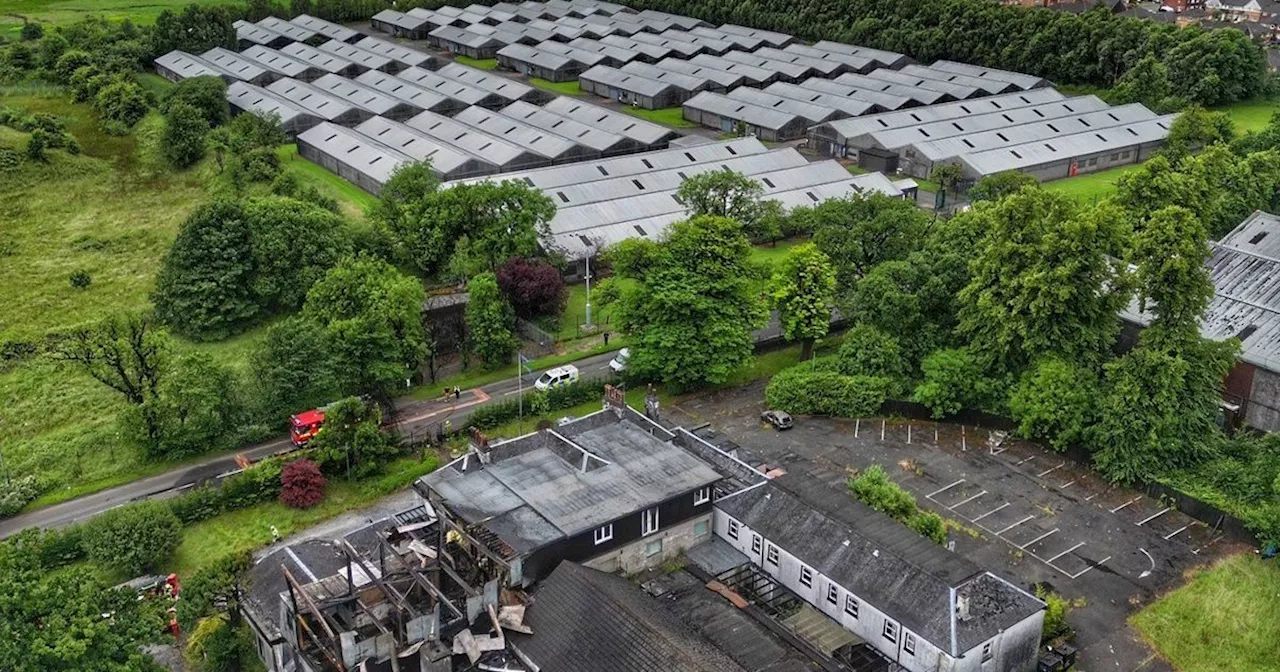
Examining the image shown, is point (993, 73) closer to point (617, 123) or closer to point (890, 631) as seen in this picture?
point (617, 123)

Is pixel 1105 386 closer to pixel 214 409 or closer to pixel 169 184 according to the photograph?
pixel 214 409

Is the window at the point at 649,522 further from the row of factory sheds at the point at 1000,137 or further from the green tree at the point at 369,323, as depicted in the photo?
the row of factory sheds at the point at 1000,137

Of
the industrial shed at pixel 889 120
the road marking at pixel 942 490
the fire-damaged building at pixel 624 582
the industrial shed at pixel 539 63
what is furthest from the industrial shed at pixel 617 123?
the fire-damaged building at pixel 624 582

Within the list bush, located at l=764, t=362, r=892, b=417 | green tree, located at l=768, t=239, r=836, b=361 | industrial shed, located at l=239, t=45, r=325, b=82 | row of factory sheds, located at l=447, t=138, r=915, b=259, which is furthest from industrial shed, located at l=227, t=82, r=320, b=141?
bush, located at l=764, t=362, r=892, b=417

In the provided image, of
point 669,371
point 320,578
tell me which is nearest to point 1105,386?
point 669,371

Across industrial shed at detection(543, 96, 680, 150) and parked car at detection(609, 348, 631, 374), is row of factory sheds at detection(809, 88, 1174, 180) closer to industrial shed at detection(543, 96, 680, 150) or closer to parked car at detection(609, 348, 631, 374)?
industrial shed at detection(543, 96, 680, 150)

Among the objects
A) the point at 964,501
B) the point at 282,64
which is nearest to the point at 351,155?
the point at 282,64
